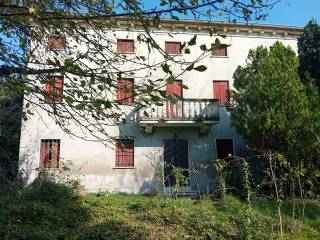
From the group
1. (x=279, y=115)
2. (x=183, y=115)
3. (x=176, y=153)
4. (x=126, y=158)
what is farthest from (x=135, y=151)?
(x=279, y=115)

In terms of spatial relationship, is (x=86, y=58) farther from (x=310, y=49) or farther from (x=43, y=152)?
(x=310, y=49)

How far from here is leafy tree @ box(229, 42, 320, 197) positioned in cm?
1584

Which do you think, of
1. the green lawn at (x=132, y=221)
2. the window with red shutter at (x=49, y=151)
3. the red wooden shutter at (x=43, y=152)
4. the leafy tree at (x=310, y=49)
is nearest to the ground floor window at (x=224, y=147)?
the leafy tree at (x=310, y=49)

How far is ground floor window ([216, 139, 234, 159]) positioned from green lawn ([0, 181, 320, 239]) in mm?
8192

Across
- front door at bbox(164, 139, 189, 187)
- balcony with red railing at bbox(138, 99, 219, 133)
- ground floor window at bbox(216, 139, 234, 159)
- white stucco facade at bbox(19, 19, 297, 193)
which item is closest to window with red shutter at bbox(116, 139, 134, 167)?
white stucco facade at bbox(19, 19, 297, 193)

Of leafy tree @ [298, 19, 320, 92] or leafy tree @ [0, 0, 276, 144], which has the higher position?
leafy tree @ [298, 19, 320, 92]

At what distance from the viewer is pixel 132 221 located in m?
9.80

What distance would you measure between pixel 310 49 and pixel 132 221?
57.5 ft

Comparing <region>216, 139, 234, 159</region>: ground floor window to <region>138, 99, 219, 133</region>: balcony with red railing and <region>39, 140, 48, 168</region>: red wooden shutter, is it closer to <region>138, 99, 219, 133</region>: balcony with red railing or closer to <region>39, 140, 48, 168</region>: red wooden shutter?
<region>138, 99, 219, 133</region>: balcony with red railing

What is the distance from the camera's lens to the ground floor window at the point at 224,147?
20.0 meters

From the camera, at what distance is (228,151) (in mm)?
20000

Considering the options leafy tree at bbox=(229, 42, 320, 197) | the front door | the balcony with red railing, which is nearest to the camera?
leafy tree at bbox=(229, 42, 320, 197)

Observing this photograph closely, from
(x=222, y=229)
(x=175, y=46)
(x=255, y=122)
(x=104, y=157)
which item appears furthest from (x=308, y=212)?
(x=175, y=46)

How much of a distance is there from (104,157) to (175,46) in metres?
6.70
